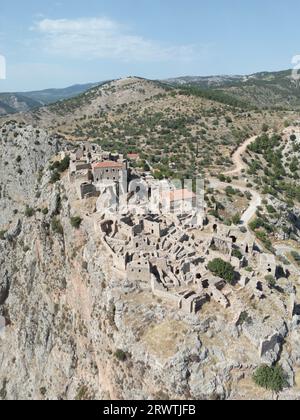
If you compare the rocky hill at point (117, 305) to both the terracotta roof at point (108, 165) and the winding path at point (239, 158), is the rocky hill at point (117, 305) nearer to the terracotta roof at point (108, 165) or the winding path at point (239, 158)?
the winding path at point (239, 158)

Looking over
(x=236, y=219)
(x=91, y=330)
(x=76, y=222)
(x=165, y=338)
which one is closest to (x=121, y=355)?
(x=165, y=338)

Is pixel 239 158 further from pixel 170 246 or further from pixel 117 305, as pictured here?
pixel 117 305

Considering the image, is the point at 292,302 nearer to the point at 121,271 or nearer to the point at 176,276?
the point at 176,276

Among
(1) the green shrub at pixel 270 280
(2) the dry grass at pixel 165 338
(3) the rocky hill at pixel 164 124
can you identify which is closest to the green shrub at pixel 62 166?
(3) the rocky hill at pixel 164 124

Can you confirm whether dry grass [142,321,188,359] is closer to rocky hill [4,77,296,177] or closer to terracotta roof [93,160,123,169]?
terracotta roof [93,160,123,169]

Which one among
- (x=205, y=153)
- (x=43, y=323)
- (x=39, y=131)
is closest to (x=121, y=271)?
(x=43, y=323)

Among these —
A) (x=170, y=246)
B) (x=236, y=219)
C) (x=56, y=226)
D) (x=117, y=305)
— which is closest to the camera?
(x=117, y=305)
